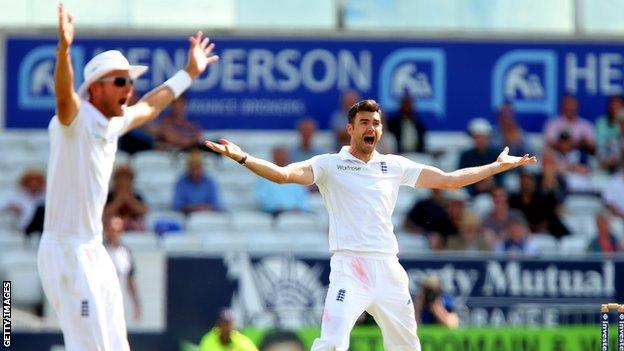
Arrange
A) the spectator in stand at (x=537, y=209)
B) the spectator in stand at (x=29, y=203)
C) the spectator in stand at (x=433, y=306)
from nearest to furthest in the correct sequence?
the spectator in stand at (x=433, y=306) → the spectator in stand at (x=29, y=203) → the spectator in stand at (x=537, y=209)

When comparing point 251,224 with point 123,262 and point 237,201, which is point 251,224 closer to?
point 237,201

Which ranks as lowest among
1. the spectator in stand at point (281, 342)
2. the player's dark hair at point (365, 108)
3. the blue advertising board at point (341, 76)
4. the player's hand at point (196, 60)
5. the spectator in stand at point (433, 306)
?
the spectator in stand at point (281, 342)

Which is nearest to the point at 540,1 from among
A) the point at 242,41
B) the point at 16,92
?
the point at 242,41

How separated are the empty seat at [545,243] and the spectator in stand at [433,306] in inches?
84.7

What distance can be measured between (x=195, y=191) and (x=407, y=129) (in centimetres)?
271

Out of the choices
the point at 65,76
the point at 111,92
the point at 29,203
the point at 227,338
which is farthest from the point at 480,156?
the point at 65,76

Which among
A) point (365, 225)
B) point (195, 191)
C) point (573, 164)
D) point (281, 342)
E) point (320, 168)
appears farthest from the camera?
point (573, 164)

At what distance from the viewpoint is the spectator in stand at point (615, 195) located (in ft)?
56.6

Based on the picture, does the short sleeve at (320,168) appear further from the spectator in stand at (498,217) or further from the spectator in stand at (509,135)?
the spectator in stand at (509,135)

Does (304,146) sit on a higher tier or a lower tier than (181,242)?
higher

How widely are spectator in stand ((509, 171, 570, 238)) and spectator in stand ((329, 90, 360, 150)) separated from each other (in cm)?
207

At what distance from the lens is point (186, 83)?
7.88 meters

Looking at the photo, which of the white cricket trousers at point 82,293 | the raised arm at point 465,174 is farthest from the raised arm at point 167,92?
the raised arm at point 465,174

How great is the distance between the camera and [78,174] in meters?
7.36
